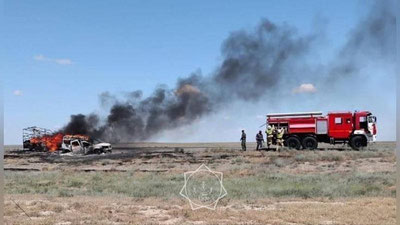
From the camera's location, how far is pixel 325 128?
1694 centimetres

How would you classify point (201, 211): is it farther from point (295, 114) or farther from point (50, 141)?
point (50, 141)

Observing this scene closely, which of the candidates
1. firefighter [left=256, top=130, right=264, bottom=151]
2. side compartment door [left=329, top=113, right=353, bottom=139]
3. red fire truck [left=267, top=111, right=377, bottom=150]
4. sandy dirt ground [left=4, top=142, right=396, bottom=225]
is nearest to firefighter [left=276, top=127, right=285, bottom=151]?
red fire truck [left=267, top=111, right=377, bottom=150]

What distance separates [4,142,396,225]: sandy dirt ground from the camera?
39.6ft

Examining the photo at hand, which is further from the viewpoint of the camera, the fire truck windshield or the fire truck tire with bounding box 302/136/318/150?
the fire truck tire with bounding box 302/136/318/150

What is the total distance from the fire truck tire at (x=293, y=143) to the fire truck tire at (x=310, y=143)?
0.34 meters

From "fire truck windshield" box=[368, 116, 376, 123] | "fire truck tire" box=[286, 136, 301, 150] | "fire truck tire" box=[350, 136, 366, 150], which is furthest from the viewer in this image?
"fire truck tire" box=[350, 136, 366, 150]

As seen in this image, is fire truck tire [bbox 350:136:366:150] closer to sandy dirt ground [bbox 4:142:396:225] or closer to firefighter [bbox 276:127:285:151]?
sandy dirt ground [bbox 4:142:396:225]

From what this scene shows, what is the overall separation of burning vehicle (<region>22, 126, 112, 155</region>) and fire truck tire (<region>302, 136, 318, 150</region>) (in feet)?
22.2

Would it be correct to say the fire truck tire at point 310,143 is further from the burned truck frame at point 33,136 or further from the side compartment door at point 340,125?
the burned truck frame at point 33,136

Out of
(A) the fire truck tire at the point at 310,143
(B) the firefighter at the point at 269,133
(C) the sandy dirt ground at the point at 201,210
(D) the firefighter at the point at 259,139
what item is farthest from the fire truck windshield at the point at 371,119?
(D) the firefighter at the point at 259,139

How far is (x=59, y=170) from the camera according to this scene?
50.6 ft

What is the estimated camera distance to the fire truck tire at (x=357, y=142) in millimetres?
16853

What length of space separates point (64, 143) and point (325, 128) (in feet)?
29.3

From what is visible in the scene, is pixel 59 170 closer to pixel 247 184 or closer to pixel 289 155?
pixel 247 184
